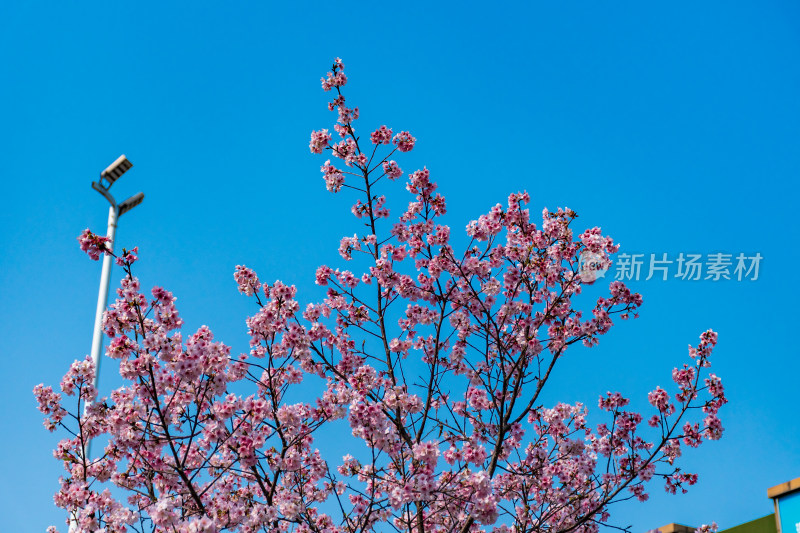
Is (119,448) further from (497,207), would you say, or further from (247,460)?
(497,207)

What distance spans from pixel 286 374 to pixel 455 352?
85.2 inches

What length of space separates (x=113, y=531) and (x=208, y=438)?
162 cm

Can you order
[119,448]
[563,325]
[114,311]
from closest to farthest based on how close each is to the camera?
[114,311] → [119,448] → [563,325]

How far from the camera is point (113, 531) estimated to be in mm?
7090

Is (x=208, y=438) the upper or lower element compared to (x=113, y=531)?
upper

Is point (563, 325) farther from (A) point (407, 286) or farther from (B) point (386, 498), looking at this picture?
(B) point (386, 498)

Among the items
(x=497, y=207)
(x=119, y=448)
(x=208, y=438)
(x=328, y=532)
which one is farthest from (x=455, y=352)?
(x=119, y=448)

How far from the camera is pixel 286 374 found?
7.45 m

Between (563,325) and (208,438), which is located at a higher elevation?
(563,325)

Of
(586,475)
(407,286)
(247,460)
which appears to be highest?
(407,286)

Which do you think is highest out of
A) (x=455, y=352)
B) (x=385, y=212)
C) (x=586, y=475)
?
(x=385, y=212)

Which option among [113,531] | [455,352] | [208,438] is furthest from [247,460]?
[455,352]

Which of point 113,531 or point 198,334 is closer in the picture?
point 198,334

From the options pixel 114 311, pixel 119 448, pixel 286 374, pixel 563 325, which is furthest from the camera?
pixel 563 325
